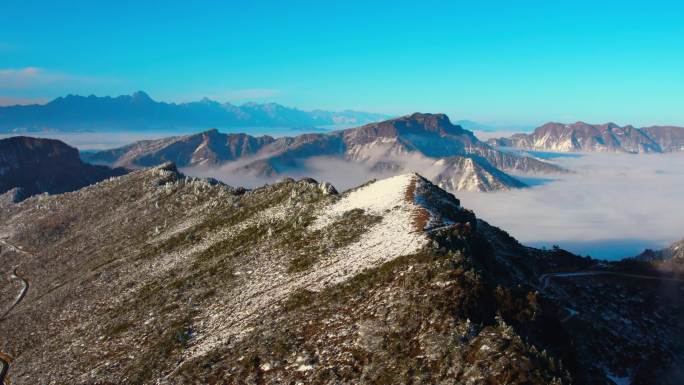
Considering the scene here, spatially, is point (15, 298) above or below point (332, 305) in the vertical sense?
below

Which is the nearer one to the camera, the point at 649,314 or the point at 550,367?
the point at 550,367

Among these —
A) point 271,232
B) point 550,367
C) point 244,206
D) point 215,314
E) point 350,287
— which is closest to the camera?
point 550,367

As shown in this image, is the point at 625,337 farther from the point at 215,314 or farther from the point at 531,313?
the point at 215,314

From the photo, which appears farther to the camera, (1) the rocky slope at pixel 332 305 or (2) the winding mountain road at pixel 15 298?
(2) the winding mountain road at pixel 15 298

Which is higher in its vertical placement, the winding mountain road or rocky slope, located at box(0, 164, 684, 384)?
Answer: rocky slope, located at box(0, 164, 684, 384)

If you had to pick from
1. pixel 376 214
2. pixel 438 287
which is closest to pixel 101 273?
pixel 376 214

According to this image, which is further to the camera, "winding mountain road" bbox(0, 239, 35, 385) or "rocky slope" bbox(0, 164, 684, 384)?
"winding mountain road" bbox(0, 239, 35, 385)

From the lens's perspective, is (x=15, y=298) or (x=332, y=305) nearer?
(x=332, y=305)

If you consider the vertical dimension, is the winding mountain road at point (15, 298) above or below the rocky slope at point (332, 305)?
below
